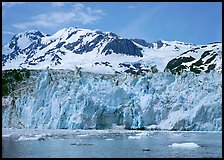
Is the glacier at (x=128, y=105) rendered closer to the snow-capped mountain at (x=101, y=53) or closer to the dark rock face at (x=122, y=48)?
the snow-capped mountain at (x=101, y=53)

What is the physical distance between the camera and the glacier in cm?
2538

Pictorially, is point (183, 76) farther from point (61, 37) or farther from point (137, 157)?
point (61, 37)

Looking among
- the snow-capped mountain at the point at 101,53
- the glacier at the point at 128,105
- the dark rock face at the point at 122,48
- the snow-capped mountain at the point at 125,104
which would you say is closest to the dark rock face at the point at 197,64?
the snow-capped mountain at the point at 101,53

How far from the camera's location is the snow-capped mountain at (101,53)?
302 ft

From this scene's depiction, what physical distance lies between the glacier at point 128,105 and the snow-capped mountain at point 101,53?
4694 centimetres

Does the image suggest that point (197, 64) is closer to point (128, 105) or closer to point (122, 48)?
point (122, 48)

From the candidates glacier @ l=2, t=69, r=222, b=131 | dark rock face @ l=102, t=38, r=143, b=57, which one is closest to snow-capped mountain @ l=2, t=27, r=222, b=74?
dark rock face @ l=102, t=38, r=143, b=57

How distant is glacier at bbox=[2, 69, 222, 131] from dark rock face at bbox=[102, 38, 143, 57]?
293 ft

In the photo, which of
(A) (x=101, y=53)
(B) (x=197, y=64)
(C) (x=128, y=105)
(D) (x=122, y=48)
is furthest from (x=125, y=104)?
(A) (x=101, y=53)

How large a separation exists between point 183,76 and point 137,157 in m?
15.6

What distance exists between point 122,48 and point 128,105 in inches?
3714

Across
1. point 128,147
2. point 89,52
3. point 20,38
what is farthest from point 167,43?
point 128,147

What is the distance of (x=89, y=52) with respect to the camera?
12775cm

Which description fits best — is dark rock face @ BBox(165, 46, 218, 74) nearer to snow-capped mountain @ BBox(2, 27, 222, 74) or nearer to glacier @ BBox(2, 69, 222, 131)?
snow-capped mountain @ BBox(2, 27, 222, 74)
